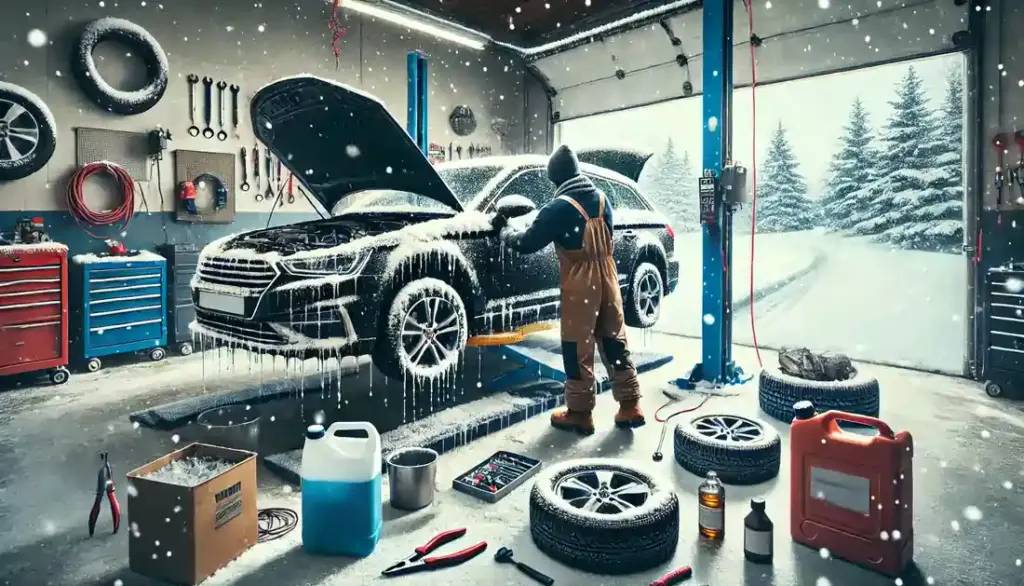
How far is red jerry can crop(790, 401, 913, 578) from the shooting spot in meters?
A: 1.82

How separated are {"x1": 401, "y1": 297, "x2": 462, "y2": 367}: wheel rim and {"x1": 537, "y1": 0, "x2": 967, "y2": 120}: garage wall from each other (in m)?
4.01

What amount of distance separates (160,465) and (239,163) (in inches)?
167

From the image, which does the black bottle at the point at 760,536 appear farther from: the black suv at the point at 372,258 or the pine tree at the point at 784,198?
the pine tree at the point at 784,198

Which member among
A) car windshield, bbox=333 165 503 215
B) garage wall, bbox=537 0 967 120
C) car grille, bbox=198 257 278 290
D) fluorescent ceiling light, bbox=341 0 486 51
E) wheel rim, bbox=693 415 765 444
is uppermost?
fluorescent ceiling light, bbox=341 0 486 51

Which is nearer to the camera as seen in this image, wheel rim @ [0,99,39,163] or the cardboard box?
the cardboard box

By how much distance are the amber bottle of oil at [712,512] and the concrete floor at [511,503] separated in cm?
5

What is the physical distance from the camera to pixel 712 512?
207 cm

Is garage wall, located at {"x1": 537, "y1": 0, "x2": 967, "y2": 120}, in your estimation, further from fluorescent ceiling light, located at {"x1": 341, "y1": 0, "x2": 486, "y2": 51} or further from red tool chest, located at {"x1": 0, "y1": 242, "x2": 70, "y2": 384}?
red tool chest, located at {"x1": 0, "y1": 242, "x2": 70, "y2": 384}

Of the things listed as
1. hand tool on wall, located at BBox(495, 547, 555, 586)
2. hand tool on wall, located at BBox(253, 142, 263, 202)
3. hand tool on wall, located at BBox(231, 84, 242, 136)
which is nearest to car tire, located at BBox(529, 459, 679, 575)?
hand tool on wall, located at BBox(495, 547, 555, 586)

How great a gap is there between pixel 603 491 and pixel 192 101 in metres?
4.98

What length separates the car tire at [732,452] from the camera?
8.34 ft

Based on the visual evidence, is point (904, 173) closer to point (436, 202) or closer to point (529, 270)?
point (529, 270)

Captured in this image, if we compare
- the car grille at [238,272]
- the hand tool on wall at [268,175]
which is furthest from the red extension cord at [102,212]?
the car grille at [238,272]

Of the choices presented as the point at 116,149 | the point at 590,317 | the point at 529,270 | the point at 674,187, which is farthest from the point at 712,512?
the point at 674,187
